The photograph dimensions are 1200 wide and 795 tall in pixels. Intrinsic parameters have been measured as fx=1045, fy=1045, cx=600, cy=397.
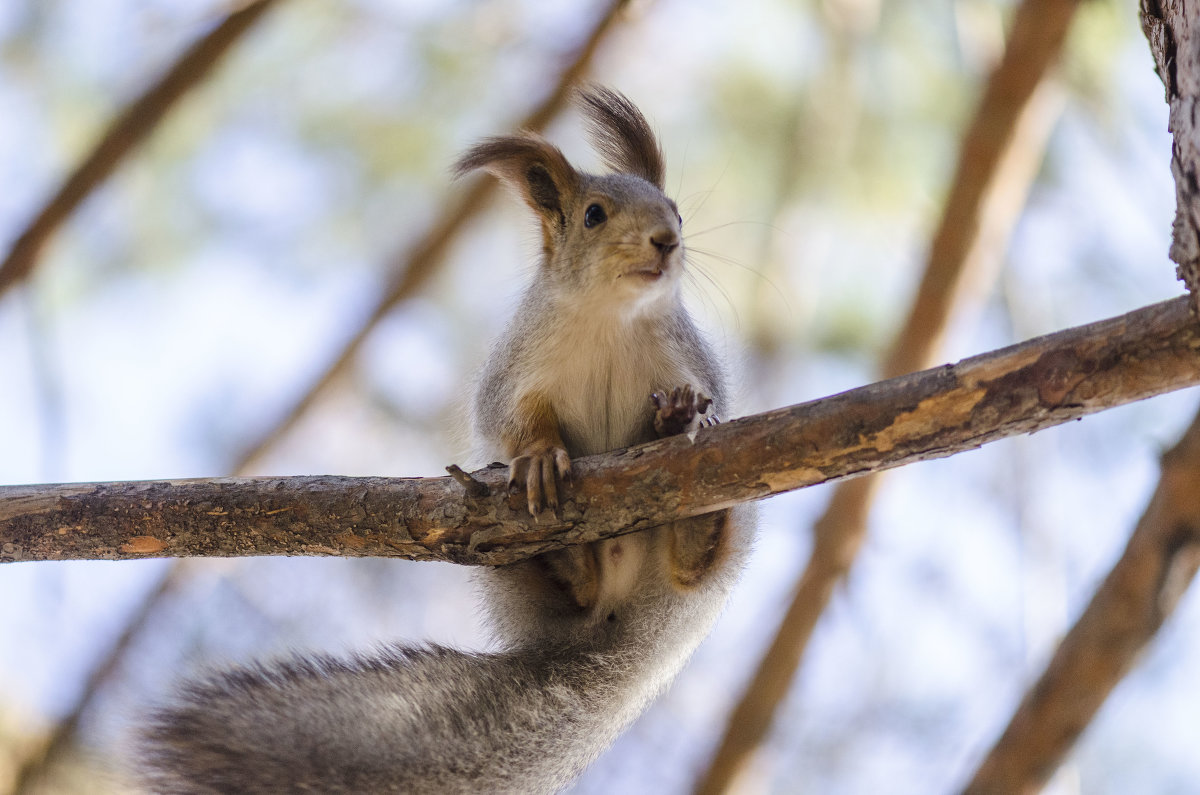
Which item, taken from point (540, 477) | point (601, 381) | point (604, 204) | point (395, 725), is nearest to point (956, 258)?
point (604, 204)

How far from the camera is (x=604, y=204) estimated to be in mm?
2424

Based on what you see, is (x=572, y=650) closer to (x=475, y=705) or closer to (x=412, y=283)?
(x=475, y=705)

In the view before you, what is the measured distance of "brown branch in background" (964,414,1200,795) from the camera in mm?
2551

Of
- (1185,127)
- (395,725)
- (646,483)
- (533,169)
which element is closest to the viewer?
(1185,127)

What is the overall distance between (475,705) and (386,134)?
265cm

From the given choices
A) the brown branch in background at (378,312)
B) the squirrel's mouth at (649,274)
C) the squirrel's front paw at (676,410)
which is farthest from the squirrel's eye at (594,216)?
the brown branch in background at (378,312)

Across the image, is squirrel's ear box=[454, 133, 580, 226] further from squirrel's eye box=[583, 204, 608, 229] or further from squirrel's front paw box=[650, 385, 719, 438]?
squirrel's front paw box=[650, 385, 719, 438]

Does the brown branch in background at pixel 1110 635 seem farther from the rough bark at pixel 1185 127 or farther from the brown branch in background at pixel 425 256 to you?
the brown branch in background at pixel 425 256

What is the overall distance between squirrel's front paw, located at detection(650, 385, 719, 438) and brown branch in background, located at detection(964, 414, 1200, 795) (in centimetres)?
129

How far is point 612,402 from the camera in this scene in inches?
91.0

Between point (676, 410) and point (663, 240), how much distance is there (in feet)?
1.34

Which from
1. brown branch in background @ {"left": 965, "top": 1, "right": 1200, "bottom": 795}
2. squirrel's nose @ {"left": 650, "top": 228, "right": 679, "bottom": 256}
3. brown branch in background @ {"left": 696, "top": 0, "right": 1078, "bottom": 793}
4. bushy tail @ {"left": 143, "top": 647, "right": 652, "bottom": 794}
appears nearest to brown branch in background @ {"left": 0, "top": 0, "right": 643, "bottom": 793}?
brown branch in background @ {"left": 696, "top": 0, "right": 1078, "bottom": 793}

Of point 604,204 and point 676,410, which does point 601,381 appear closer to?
point 676,410

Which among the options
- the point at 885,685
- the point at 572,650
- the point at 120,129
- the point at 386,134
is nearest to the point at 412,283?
the point at 386,134
